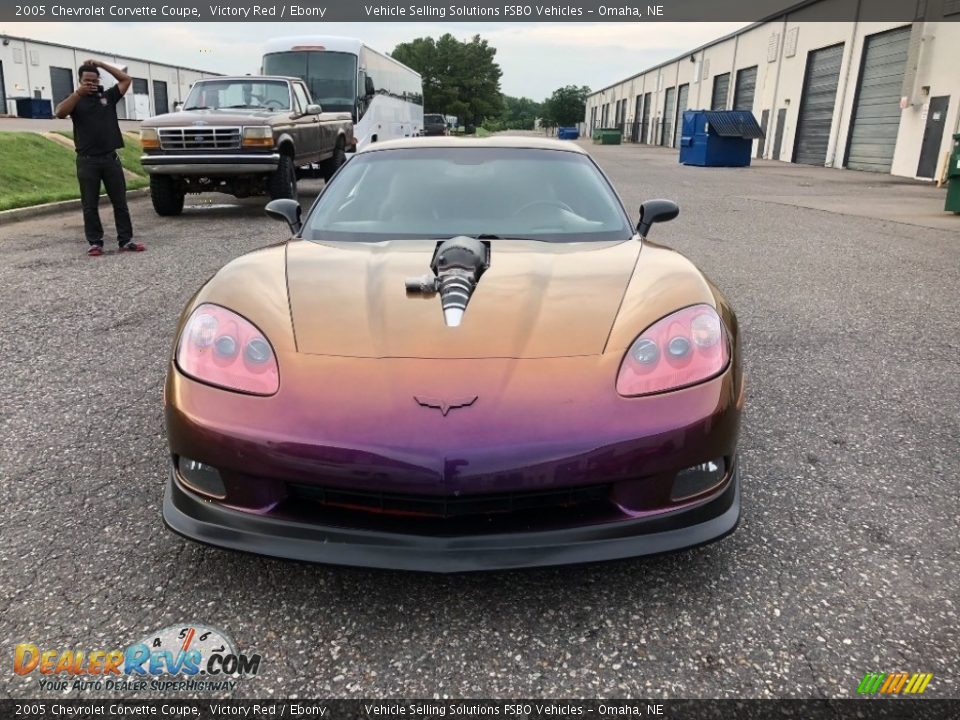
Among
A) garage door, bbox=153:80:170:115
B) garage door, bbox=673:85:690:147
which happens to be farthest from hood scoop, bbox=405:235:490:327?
garage door, bbox=153:80:170:115

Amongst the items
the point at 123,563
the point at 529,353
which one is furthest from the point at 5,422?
the point at 529,353

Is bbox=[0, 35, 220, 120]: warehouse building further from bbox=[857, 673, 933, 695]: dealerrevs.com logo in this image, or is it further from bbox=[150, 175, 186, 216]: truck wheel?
bbox=[857, 673, 933, 695]: dealerrevs.com logo

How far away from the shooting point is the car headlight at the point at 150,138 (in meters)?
10.3

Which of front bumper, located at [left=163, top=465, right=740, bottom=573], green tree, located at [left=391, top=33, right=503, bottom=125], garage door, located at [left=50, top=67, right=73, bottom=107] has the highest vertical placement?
green tree, located at [left=391, top=33, right=503, bottom=125]

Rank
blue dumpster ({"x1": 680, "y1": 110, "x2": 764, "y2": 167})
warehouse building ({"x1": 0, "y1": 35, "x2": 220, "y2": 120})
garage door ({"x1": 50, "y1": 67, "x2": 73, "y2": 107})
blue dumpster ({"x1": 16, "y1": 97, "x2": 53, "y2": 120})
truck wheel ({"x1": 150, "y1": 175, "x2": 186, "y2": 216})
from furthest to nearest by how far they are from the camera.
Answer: garage door ({"x1": 50, "y1": 67, "x2": 73, "y2": 107}) < warehouse building ({"x1": 0, "y1": 35, "x2": 220, "y2": 120}) < blue dumpster ({"x1": 16, "y1": 97, "x2": 53, "y2": 120}) < blue dumpster ({"x1": 680, "y1": 110, "x2": 764, "y2": 167}) < truck wheel ({"x1": 150, "y1": 175, "x2": 186, "y2": 216})

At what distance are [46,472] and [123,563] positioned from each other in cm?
87

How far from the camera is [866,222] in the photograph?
38.1 ft

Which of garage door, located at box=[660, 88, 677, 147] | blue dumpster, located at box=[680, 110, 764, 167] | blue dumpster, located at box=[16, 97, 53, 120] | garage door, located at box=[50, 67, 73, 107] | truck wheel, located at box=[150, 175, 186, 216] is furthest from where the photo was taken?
garage door, located at box=[660, 88, 677, 147]

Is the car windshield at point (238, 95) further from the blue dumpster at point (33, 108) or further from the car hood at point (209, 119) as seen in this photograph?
the blue dumpster at point (33, 108)

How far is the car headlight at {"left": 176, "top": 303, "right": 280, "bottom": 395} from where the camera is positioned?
2102 millimetres

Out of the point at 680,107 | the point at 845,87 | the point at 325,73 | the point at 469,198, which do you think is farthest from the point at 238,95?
the point at 680,107

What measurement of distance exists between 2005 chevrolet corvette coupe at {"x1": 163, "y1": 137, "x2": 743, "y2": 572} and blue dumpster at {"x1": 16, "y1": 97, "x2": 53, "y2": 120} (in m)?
53.4

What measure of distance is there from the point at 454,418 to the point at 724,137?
2881 cm

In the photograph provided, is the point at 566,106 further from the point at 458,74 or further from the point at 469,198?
the point at 469,198
